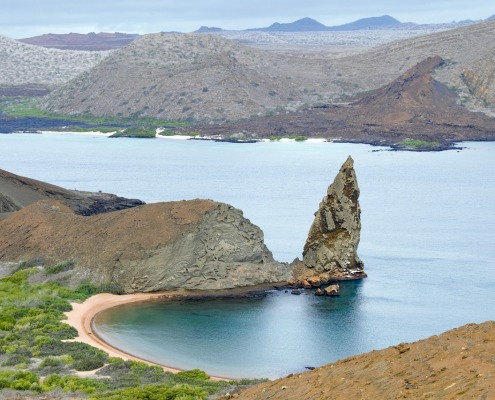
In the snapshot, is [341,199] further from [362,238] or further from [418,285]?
[362,238]

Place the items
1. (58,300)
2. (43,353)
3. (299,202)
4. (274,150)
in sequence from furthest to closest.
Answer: (274,150)
(299,202)
(58,300)
(43,353)

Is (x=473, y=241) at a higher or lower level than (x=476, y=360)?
lower

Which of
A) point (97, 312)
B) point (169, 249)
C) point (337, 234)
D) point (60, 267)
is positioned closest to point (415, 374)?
point (97, 312)

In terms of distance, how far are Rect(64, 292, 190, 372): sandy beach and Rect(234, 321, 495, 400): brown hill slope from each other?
661 inches

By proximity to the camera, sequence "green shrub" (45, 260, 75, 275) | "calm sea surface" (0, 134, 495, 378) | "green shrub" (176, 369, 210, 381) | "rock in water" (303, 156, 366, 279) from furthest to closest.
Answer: "rock in water" (303, 156, 366, 279) → "green shrub" (45, 260, 75, 275) → "calm sea surface" (0, 134, 495, 378) → "green shrub" (176, 369, 210, 381)

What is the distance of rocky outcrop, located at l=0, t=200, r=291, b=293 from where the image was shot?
6288 centimetres

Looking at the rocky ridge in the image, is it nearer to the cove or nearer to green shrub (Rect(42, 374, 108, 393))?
the cove

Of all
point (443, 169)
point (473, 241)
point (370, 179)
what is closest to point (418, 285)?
point (473, 241)

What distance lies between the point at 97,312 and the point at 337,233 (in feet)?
52.5

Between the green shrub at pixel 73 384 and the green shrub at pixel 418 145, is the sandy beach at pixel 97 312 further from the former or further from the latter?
the green shrub at pixel 418 145

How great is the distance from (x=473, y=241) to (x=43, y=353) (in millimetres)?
48625

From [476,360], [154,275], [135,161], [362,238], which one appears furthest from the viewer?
[135,161]

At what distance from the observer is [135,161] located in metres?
157

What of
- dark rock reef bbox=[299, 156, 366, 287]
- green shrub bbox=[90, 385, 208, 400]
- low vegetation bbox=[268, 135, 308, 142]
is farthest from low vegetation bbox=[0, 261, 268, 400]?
low vegetation bbox=[268, 135, 308, 142]
